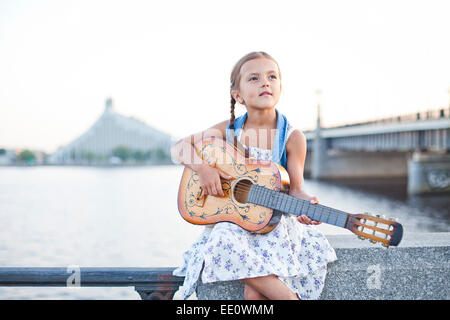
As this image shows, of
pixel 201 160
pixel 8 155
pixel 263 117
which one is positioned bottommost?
pixel 201 160

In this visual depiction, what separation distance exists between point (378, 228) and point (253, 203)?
0.67m

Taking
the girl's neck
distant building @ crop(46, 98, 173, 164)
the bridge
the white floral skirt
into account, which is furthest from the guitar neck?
distant building @ crop(46, 98, 173, 164)

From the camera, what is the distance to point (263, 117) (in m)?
3.15

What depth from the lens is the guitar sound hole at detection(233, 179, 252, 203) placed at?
2.79 metres

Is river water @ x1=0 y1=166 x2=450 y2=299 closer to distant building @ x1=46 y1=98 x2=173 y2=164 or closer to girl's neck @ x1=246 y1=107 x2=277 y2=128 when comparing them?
girl's neck @ x1=246 y1=107 x2=277 y2=128

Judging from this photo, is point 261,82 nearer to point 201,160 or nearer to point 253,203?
point 201,160

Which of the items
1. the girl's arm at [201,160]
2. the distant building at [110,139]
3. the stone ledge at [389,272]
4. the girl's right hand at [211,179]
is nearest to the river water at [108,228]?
the girl's arm at [201,160]

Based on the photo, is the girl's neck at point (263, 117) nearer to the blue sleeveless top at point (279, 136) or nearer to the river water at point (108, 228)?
the blue sleeveless top at point (279, 136)

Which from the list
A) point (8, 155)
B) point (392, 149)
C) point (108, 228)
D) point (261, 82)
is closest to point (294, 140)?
point (261, 82)

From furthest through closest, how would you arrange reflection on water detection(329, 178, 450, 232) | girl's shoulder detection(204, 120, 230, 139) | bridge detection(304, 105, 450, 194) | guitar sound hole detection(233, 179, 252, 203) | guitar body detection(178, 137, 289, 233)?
bridge detection(304, 105, 450, 194) < reflection on water detection(329, 178, 450, 232) < girl's shoulder detection(204, 120, 230, 139) < guitar sound hole detection(233, 179, 252, 203) < guitar body detection(178, 137, 289, 233)

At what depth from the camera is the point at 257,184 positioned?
2744 mm
